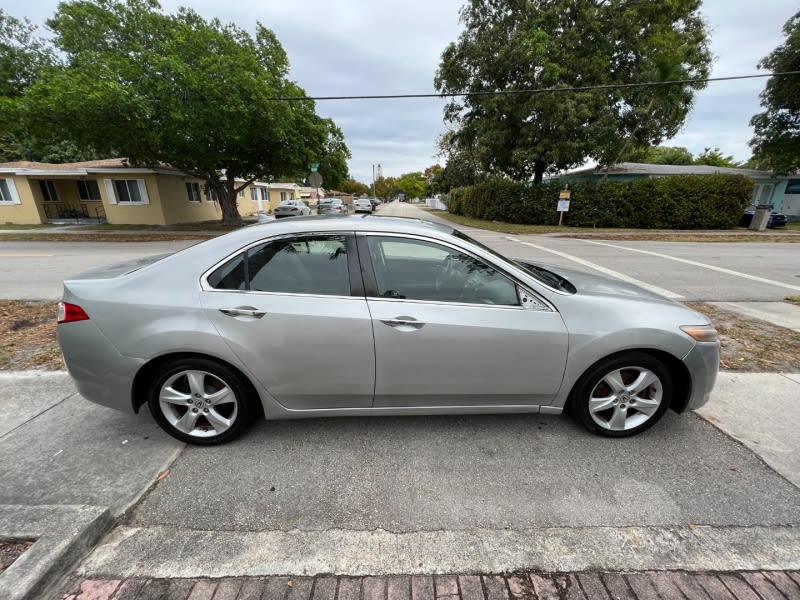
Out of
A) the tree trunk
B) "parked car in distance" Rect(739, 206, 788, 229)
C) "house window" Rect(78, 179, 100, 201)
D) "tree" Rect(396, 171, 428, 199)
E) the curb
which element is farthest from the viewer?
"tree" Rect(396, 171, 428, 199)

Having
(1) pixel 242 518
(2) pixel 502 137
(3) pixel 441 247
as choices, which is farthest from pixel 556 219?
(1) pixel 242 518

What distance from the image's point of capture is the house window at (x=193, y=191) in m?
22.9

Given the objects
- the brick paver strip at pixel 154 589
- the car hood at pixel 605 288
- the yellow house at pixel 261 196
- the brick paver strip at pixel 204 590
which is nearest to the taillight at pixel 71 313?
the brick paver strip at pixel 154 589

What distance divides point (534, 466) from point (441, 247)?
1.56 metres

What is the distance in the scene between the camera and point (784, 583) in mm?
1639

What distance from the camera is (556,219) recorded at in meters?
19.9

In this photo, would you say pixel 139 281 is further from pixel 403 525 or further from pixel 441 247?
pixel 403 525

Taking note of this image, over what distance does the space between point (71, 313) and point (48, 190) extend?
2841 cm

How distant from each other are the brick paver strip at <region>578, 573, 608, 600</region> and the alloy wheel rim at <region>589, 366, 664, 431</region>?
1.11 meters

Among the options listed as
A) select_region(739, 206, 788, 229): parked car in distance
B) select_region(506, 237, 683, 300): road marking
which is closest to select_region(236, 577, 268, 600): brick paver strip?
select_region(506, 237, 683, 300): road marking

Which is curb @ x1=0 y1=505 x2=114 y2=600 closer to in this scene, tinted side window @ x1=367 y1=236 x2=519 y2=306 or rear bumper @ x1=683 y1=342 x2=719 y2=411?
tinted side window @ x1=367 y1=236 x2=519 y2=306

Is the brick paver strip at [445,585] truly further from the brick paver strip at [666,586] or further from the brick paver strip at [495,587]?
the brick paver strip at [666,586]

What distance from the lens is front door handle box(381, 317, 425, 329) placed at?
7.44 ft

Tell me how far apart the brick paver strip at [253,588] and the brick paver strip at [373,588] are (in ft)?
1.45
